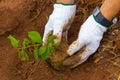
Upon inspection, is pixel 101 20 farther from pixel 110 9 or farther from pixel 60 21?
pixel 60 21

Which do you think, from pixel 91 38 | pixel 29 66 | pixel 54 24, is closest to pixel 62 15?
pixel 54 24

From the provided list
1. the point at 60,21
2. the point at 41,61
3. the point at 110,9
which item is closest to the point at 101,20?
the point at 110,9

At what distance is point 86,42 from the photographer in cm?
182

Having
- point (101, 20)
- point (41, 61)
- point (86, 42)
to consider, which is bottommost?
point (41, 61)

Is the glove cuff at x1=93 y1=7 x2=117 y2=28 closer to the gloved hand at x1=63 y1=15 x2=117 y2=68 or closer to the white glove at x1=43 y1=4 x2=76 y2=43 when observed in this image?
the gloved hand at x1=63 y1=15 x2=117 y2=68

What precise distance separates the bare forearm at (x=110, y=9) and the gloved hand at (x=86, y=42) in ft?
0.23

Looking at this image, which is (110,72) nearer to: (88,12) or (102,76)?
(102,76)

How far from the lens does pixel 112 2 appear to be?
1796 millimetres

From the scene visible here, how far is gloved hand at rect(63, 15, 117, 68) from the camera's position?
5.92 feet

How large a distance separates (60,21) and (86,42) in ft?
0.65

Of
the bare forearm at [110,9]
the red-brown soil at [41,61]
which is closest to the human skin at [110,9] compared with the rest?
the bare forearm at [110,9]

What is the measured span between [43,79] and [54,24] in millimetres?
328

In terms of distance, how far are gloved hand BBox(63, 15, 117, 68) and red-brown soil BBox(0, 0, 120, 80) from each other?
6 cm

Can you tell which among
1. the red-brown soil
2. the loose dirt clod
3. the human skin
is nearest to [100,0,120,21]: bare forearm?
the human skin
